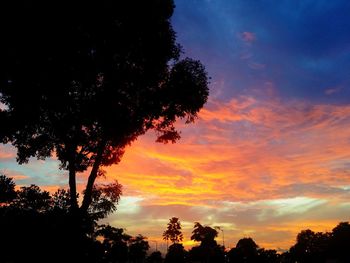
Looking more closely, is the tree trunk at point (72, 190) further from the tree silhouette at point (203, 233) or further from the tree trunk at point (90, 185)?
the tree silhouette at point (203, 233)

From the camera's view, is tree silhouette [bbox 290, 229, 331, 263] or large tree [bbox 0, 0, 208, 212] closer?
large tree [bbox 0, 0, 208, 212]

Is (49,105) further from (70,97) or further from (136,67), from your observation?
(136,67)

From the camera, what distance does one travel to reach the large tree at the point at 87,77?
60.3 ft

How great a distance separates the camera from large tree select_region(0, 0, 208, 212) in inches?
723

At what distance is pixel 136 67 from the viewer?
21.3 metres

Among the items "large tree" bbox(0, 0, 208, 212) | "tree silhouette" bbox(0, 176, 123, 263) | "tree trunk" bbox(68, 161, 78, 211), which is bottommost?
"tree silhouette" bbox(0, 176, 123, 263)

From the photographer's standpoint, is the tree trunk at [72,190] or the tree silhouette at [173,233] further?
the tree silhouette at [173,233]

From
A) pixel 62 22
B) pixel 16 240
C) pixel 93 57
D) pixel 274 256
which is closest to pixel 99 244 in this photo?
pixel 16 240

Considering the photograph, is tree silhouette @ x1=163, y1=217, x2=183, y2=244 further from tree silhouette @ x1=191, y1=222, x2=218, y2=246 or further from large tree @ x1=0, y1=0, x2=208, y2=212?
large tree @ x1=0, y1=0, x2=208, y2=212

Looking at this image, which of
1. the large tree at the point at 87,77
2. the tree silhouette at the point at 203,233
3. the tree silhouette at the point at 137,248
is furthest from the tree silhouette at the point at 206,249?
the large tree at the point at 87,77

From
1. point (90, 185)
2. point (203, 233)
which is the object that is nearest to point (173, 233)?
point (203, 233)

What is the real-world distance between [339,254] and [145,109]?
10448 cm

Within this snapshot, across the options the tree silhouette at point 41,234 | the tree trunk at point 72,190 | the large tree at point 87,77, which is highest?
the large tree at point 87,77

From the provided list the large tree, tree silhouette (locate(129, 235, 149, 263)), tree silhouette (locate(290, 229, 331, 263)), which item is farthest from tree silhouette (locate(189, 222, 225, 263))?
the large tree
